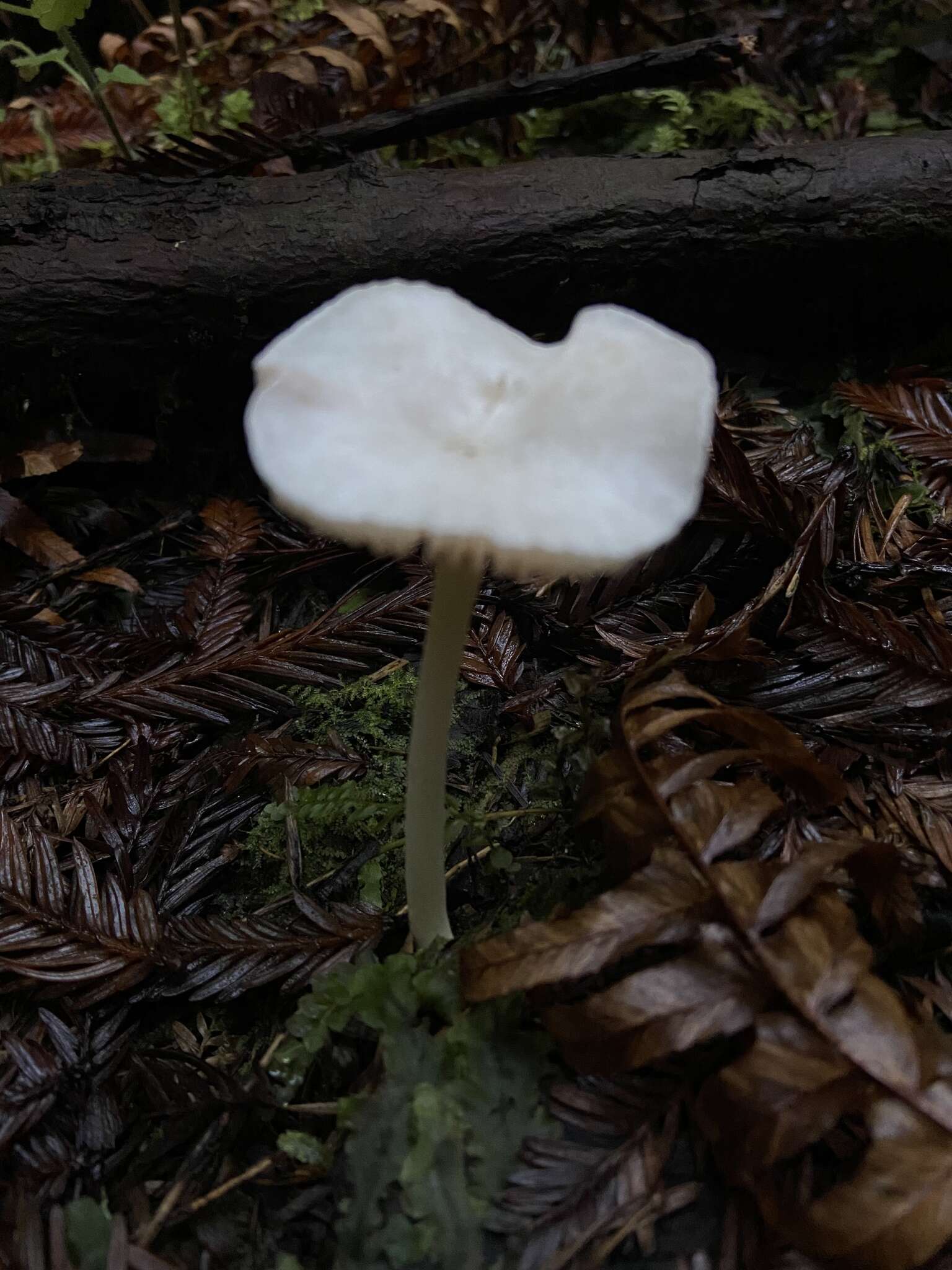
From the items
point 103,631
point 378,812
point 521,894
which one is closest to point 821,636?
point 521,894

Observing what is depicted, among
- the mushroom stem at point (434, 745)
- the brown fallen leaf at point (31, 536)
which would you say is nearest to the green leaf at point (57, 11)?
the brown fallen leaf at point (31, 536)

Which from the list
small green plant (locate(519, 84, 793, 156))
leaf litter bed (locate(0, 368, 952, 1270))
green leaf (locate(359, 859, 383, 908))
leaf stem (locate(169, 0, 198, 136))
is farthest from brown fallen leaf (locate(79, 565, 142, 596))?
small green plant (locate(519, 84, 793, 156))

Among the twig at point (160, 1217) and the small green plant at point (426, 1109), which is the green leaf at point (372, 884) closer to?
the small green plant at point (426, 1109)

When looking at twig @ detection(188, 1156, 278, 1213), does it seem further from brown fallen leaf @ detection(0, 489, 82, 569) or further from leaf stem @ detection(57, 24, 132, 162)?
leaf stem @ detection(57, 24, 132, 162)

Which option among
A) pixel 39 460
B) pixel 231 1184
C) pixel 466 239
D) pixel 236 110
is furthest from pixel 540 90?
pixel 231 1184

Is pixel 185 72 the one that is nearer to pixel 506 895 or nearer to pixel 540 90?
pixel 540 90

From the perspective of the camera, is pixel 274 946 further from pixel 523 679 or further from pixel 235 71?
pixel 235 71

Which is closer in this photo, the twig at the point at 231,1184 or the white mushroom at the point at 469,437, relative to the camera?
the white mushroom at the point at 469,437
